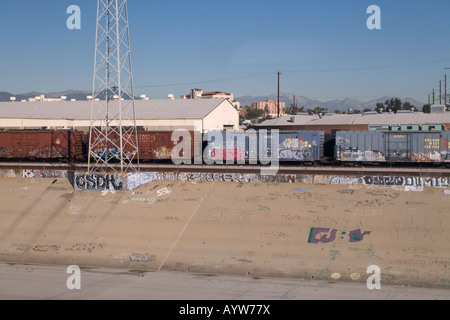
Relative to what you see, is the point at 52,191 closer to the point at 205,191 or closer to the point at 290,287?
the point at 205,191

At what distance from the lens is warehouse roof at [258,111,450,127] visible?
58.3 m

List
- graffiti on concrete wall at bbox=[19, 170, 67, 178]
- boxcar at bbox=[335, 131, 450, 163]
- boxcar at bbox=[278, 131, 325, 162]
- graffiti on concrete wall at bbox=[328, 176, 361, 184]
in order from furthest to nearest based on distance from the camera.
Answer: boxcar at bbox=[278, 131, 325, 162] → graffiti on concrete wall at bbox=[19, 170, 67, 178] → boxcar at bbox=[335, 131, 450, 163] → graffiti on concrete wall at bbox=[328, 176, 361, 184]

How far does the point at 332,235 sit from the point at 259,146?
1526cm

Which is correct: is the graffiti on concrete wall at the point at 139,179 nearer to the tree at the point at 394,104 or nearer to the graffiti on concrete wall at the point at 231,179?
the graffiti on concrete wall at the point at 231,179

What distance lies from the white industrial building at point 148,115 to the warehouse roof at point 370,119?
380 inches

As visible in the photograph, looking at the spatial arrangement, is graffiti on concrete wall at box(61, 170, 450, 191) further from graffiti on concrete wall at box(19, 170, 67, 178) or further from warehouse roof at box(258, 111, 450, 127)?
warehouse roof at box(258, 111, 450, 127)

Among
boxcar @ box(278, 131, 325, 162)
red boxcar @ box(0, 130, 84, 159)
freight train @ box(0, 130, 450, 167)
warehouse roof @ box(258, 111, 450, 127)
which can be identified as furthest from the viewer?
warehouse roof @ box(258, 111, 450, 127)

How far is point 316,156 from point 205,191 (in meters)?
11.4

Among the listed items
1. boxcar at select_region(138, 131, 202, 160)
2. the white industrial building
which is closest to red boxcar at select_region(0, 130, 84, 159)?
boxcar at select_region(138, 131, 202, 160)

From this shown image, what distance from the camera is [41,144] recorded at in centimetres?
4141

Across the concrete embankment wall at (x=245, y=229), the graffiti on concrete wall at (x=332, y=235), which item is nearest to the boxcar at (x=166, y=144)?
the concrete embankment wall at (x=245, y=229)

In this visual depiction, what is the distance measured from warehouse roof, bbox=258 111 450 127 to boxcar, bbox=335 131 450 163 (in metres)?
23.1

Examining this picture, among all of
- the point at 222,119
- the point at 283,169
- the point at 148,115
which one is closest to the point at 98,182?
the point at 283,169

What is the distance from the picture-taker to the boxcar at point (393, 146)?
35781mm
